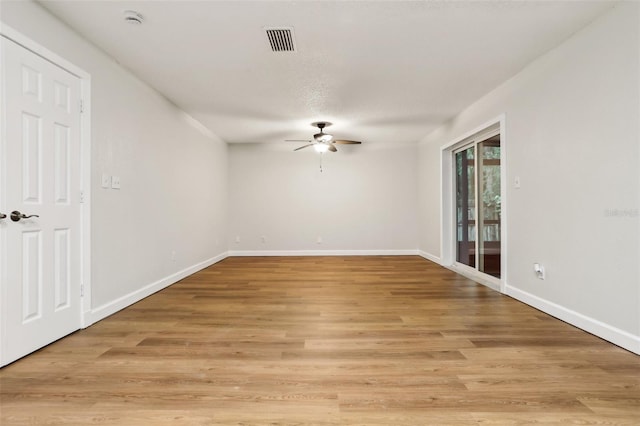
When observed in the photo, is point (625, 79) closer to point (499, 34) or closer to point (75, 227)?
point (499, 34)

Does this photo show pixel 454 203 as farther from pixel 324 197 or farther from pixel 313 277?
pixel 313 277

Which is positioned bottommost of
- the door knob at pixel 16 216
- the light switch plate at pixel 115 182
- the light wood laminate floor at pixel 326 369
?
the light wood laminate floor at pixel 326 369

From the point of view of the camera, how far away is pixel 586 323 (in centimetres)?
256

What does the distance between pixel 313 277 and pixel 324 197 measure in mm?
2759

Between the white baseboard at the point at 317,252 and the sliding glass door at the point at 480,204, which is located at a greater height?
the sliding glass door at the point at 480,204

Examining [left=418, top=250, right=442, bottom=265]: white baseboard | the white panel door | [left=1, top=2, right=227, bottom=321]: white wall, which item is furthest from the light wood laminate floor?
[left=418, top=250, right=442, bottom=265]: white baseboard

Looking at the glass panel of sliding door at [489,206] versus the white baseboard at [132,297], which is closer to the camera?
the white baseboard at [132,297]

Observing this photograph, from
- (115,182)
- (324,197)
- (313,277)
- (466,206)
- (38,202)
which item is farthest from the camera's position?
(324,197)

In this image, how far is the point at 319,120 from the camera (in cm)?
523

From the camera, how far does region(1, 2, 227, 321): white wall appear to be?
2.71 metres

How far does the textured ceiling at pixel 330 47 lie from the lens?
2.35 m

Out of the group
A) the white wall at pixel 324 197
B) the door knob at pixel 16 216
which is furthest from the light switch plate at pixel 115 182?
the white wall at pixel 324 197

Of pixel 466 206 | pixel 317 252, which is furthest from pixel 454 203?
pixel 317 252

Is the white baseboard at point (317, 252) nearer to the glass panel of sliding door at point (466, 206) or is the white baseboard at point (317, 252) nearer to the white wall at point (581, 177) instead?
the glass panel of sliding door at point (466, 206)
